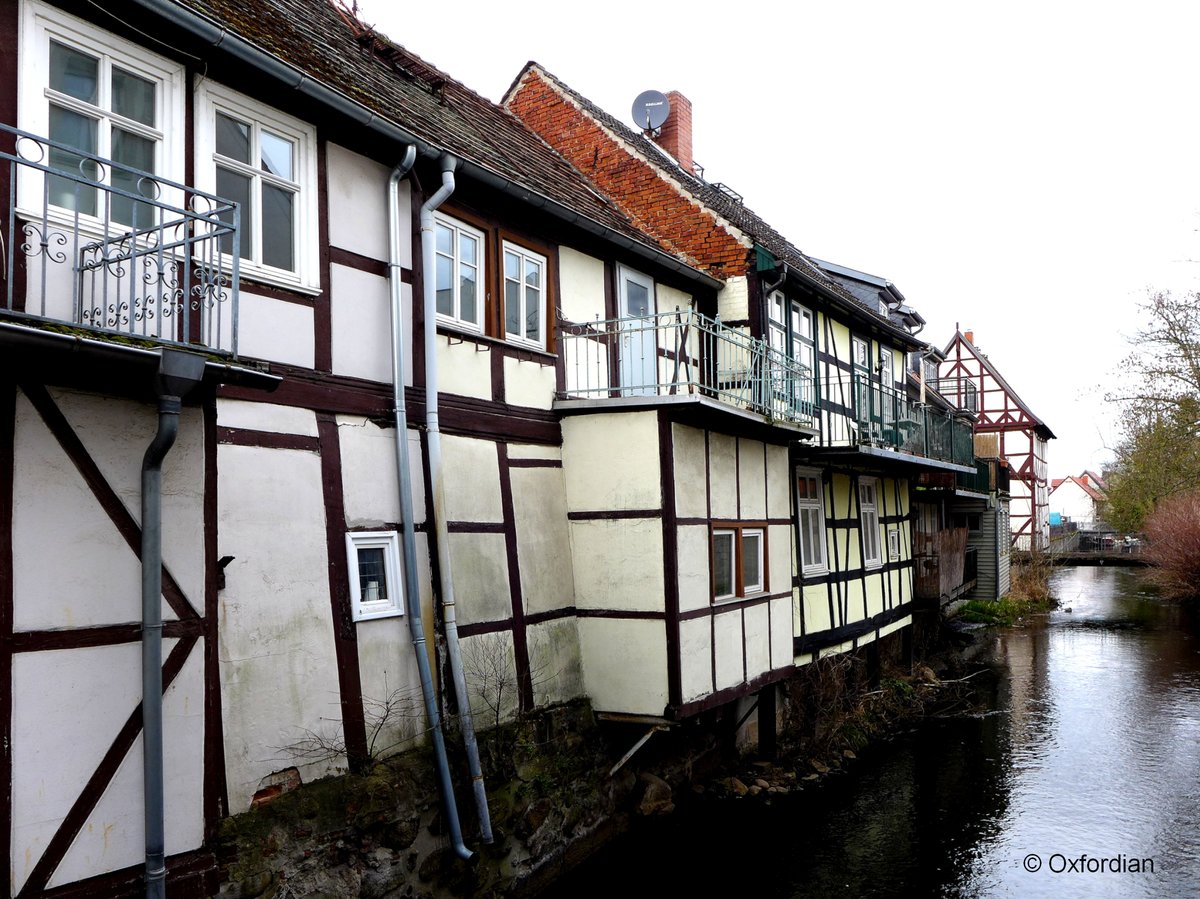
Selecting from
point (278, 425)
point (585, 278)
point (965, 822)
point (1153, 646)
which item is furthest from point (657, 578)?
point (1153, 646)

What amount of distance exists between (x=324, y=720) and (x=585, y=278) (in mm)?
6065

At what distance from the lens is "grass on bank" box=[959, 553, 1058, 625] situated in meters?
31.4

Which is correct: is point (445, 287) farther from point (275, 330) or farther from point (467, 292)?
point (275, 330)

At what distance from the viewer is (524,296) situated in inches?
397

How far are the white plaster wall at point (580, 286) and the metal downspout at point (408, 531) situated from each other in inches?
113

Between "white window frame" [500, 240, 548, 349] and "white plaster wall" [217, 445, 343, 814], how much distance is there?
307 cm

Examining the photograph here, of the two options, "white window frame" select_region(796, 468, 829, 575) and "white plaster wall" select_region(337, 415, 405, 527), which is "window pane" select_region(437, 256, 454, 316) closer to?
"white plaster wall" select_region(337, 415, 405, 527)

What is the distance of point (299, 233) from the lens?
292 inches

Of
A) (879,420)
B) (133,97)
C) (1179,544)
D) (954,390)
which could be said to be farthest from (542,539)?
(954,390)

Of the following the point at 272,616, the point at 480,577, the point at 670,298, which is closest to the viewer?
the point at 272,616

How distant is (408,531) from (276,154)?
321 cm

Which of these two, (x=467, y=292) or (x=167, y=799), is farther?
(x=467, y=292)

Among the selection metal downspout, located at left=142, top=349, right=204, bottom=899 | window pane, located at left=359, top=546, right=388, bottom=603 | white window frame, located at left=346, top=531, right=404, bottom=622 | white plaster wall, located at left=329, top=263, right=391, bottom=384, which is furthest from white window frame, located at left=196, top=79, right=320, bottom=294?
window pane, located at left=359, top=546, right=388, bottom=603

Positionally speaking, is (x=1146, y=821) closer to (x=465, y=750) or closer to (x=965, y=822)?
(x=965, y=822)
